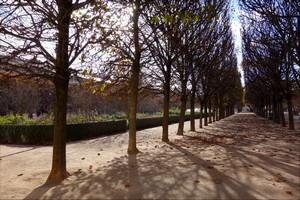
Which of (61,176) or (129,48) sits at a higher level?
(129,48)

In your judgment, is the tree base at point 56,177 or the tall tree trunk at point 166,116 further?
the tall tree trunk at point 166,116

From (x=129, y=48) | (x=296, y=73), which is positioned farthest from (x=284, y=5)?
(x=129, y=48)

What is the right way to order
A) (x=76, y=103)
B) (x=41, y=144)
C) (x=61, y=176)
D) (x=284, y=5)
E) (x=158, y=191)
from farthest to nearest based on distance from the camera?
(x=76, y=103), (x=284, y=5), (x=41, y=144), (x=61, y=176), (x=158, y=191)

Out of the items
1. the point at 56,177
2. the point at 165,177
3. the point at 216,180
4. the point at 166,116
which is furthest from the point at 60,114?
the point at 166,116

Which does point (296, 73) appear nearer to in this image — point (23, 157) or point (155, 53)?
point (155, 53)

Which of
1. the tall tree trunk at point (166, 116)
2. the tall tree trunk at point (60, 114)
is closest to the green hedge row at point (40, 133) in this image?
the tall tree trunk at point (166, 116)

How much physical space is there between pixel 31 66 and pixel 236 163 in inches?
223

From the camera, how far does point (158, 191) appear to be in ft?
19.1

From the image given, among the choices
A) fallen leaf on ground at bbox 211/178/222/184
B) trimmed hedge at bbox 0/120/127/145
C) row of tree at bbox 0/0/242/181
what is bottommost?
fallen leaf on ground at bbox 211/178/222/184

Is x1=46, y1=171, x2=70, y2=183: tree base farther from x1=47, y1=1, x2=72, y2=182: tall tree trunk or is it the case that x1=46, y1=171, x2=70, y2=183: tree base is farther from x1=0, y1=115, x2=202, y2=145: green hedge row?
x1=0, y1=115, x2=202, y2=145: green hedge row

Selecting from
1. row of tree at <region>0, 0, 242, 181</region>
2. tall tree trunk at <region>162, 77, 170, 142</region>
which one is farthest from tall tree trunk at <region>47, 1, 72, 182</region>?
tall tree trunk at <region>162, 77, 170, 142</region>

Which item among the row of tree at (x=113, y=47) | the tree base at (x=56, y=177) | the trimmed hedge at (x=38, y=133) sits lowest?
the tree base at (x=56, y=177)

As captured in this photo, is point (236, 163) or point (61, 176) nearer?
point (61, 176)

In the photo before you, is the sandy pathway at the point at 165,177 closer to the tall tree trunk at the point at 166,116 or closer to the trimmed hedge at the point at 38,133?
the tall tree trunk at the point at 166,116
